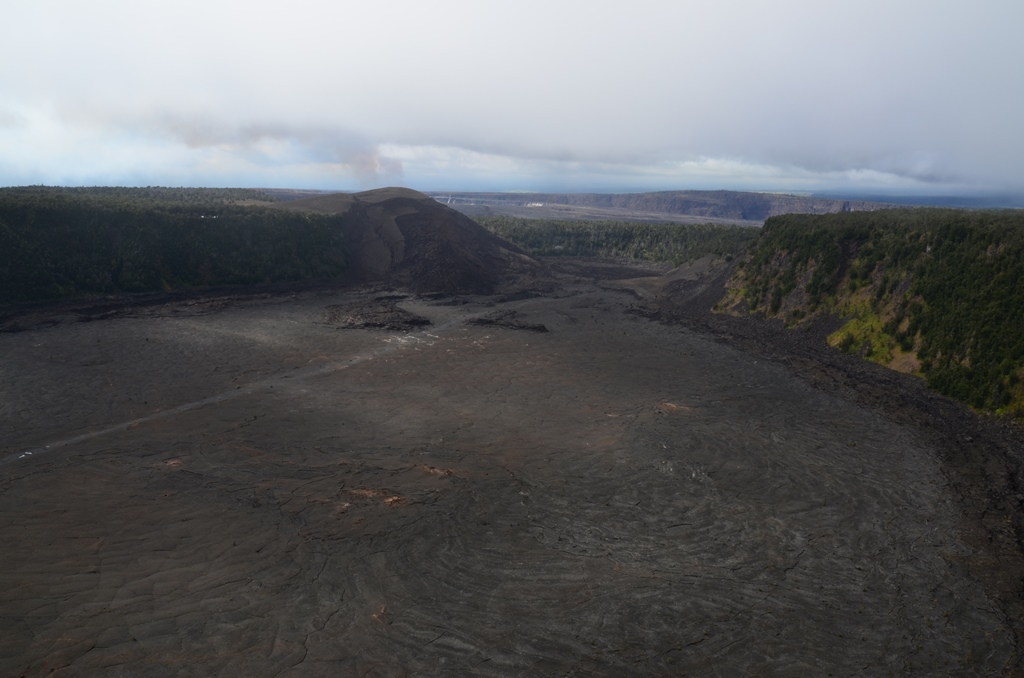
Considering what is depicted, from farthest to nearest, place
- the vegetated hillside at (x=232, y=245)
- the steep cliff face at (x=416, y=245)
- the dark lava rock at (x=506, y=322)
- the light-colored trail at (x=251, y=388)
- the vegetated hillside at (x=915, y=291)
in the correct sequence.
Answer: the steep cliff face at (x=416, y=245)
the vegetated hillside at (x=232, y=245)
the dark lava rock at (x=506, y=322)
the vegetated hillside at (x=915, y=291)
the light-colored trail at (x=251, y=388)

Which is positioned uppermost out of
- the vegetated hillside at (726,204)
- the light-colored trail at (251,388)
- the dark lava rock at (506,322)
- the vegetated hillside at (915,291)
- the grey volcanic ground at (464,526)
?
the vegetated hillside at (726,204)

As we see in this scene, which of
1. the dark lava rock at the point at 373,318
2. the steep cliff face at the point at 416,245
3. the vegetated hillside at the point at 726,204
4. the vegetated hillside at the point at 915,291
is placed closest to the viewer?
the vegetated hillside at the point at 915,291

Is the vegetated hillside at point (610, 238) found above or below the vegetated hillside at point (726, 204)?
below

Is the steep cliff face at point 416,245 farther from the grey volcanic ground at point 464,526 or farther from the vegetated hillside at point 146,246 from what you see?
the grey volcanic ground at point 464,526

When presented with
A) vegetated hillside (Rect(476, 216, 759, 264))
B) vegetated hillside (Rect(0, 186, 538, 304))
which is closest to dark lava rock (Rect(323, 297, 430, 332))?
vegetated hillside (Rect(0, 186, 538, 304))

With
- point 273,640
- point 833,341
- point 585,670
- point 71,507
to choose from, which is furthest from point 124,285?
point 833,341

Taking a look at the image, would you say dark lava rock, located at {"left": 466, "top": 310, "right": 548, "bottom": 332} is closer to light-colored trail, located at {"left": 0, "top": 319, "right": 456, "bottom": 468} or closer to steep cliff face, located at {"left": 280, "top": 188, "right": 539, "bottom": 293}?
light-colored trail, located at {"left": 0, "top": 319, "right": 456, "bottom": 468}

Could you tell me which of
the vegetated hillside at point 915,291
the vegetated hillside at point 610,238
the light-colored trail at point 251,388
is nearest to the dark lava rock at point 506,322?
the light-colored trail at point 251,388
